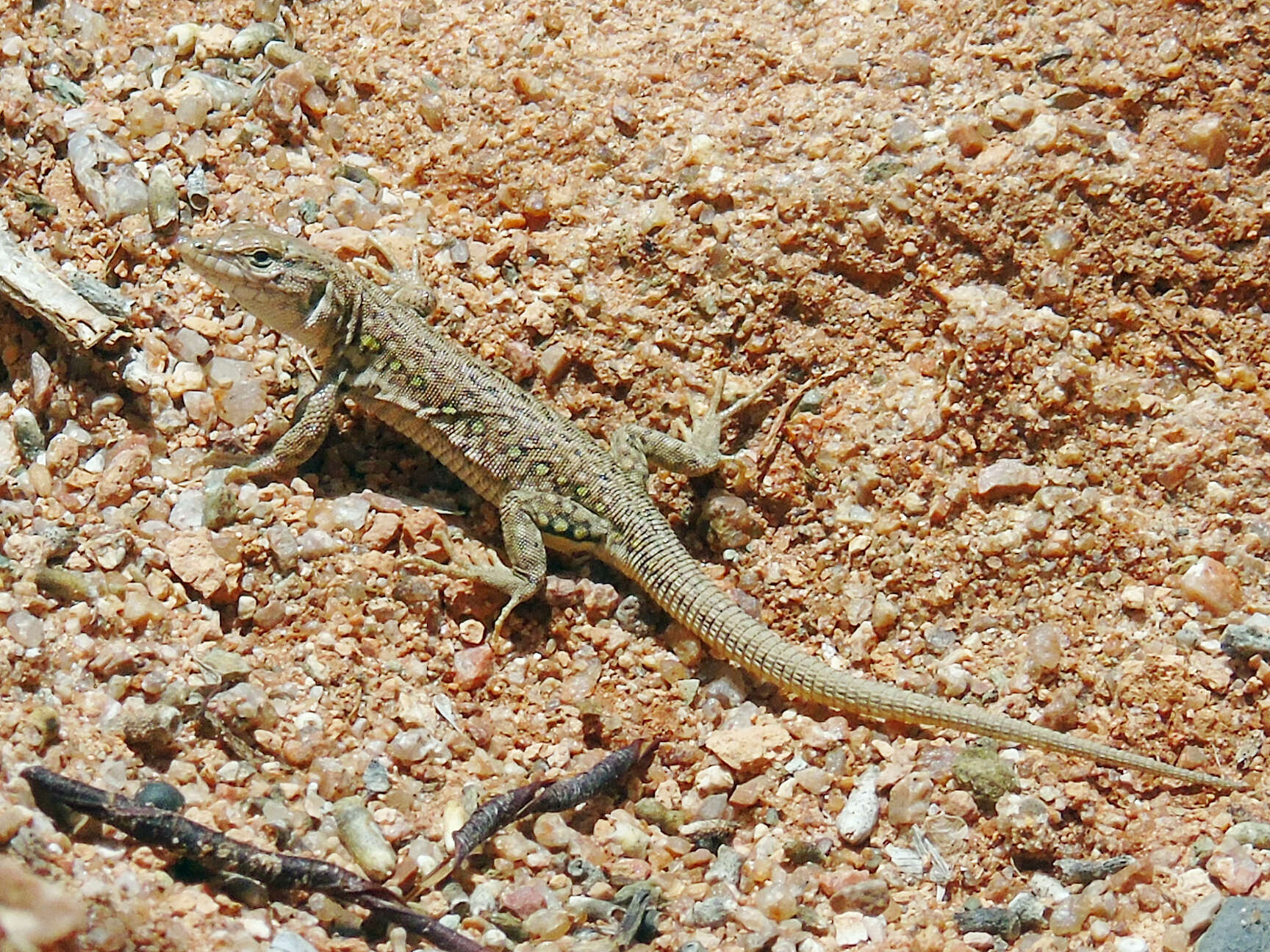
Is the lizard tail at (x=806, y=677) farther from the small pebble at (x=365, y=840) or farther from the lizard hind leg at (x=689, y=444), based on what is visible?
the small pebble at (x=365, y=840)

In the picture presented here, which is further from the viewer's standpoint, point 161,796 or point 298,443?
point 298,443

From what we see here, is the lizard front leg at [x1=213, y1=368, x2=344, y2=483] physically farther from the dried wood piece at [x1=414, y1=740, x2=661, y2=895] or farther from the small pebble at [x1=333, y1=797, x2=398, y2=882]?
the dried wood piece at [x1=414, y1=740, x2=661, y2=895]

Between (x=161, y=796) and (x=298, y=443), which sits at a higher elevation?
(x=298, y=443)

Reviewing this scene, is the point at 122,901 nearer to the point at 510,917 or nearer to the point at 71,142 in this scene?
the point at 510,917

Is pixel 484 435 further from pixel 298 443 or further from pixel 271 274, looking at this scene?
pixel 271 274

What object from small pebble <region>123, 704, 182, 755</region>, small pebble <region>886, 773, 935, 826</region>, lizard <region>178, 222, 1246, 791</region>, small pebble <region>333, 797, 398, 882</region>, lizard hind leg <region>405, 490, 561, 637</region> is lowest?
small pebble <region>333, 797, 398, 882</region>

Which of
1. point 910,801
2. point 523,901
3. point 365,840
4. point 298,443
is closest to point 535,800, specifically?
point 523,901

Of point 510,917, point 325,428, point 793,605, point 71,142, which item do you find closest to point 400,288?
point 325,428

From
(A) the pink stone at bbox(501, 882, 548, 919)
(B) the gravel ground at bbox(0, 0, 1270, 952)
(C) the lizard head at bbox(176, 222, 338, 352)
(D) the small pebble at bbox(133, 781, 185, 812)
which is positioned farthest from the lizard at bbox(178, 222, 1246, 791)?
(D) the small pebble at bbox(133, 781, 185, 812)
